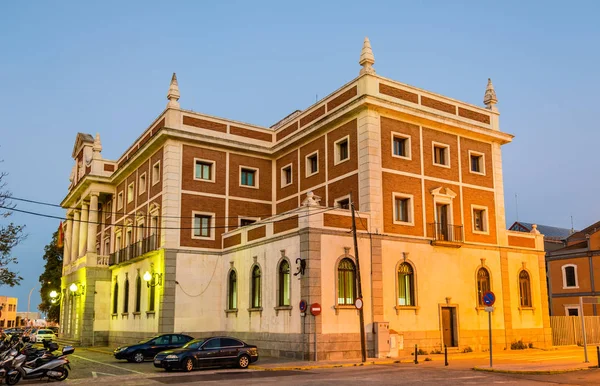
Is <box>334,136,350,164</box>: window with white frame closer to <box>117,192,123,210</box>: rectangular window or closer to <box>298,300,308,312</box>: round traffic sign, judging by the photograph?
<box>298,300,308,312</box>: round traffic sign

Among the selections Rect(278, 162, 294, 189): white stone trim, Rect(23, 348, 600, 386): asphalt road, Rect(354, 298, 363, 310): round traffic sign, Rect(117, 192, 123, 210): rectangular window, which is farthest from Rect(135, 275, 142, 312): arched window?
Rect(354, 298, 363, 310): round traffic sign

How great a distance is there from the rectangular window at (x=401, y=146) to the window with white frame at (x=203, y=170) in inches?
477

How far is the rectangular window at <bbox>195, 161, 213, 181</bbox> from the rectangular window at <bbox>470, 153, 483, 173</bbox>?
16.2 m

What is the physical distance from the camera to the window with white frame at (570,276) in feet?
171

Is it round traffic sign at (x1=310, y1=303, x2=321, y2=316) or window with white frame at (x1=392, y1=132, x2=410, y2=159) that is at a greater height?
window with white frame at (x1=392, y1=132, x2=410, y2=159)

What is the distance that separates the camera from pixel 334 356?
27578mm

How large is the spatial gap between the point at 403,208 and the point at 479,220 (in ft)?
20.3

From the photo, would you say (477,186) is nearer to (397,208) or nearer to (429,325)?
(397,208)

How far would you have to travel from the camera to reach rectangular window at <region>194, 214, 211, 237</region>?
36844 mm

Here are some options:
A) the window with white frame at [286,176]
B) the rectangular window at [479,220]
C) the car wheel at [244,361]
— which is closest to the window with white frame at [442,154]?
the rectangular window at [479,220]

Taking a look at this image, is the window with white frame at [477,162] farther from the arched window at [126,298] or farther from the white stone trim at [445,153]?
the arched window at [126,298]

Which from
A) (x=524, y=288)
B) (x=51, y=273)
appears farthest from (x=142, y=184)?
(x=51, y=273)

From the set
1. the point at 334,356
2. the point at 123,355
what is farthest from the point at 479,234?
the point at 123,355

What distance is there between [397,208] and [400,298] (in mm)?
4748
